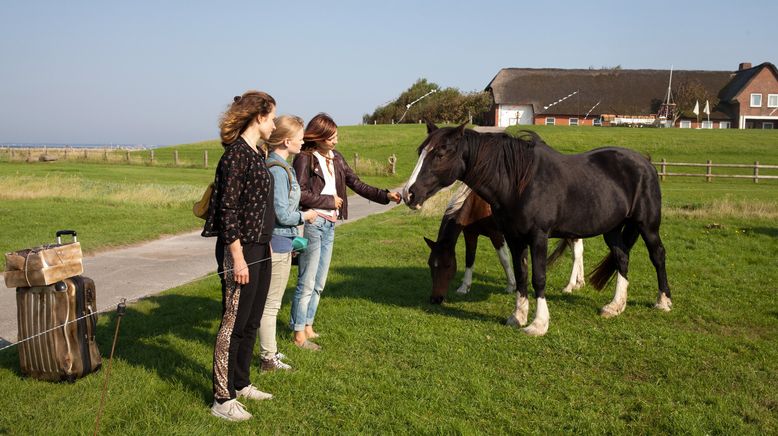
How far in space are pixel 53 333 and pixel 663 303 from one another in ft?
22.2

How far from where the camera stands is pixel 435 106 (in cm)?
7006

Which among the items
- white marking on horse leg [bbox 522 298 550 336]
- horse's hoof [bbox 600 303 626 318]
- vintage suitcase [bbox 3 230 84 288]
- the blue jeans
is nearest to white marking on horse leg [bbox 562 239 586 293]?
horse's hoof [bbox 600 303 626 318]

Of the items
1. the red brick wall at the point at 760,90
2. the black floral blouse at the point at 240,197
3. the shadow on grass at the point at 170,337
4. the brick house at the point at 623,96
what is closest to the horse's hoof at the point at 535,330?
the shadow on grass at the point at 170,337

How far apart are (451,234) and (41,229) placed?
384 inches

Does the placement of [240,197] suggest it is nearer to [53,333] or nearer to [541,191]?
[53,333]

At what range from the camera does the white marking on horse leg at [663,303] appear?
7492 mm

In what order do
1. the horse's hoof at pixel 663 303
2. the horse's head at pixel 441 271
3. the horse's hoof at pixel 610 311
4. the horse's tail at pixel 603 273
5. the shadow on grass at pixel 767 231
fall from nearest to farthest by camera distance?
the horse's hoof at pixel 610 311 → the horse's hoof at pixel 663 303 → the horse's head at pixel 441 271 → the horse's tail at pixel 603 273 → the shadow on grass at pixel 767 231

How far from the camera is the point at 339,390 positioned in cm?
488

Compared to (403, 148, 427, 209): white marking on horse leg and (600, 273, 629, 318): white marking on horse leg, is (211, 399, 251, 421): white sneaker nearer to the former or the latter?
(403, 148, 427, 209): white marking on horse leg

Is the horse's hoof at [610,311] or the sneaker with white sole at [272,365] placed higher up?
the sneaker with white sole at [272,365]

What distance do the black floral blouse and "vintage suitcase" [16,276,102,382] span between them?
5.71ft

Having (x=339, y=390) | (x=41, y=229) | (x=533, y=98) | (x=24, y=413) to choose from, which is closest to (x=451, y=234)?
(x=339, y=390)

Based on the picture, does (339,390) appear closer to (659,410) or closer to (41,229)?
(659,410)

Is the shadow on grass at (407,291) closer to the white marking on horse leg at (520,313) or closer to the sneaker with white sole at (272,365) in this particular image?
the white marking on horse leg at (520,313)
